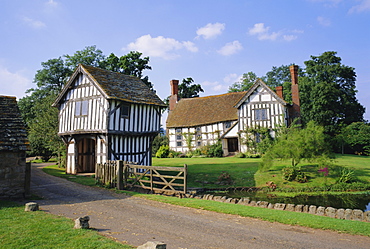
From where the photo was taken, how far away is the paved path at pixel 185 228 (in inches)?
240

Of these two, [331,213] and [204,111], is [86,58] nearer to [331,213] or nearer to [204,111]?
[204,111]

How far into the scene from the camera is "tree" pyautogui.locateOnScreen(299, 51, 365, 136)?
116 feet

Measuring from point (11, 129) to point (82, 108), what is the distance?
27.0ft

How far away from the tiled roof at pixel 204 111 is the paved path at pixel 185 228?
23939mm

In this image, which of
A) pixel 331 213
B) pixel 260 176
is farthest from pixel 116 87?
pixel 331 213

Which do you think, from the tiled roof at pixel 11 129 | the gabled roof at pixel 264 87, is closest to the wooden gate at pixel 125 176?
the tiled roof at pixel 11 129

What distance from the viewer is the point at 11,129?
11375 mm

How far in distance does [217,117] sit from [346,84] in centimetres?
2034

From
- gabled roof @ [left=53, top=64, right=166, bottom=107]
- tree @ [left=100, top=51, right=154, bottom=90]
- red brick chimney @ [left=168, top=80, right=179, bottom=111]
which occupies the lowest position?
gabled roof @ [left=53, top=64, right=166, bottom=107]

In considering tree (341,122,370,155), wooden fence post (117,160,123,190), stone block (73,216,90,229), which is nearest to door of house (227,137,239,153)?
tree (341,122,370,155)

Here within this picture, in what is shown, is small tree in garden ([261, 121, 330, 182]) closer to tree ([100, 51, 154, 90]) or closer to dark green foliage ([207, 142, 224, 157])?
dark green foliage ([207, 142, 224, 157])

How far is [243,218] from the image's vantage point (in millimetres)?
8445

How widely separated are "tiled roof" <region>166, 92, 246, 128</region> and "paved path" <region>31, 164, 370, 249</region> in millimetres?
23939

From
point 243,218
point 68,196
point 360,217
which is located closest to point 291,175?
point 360,217
